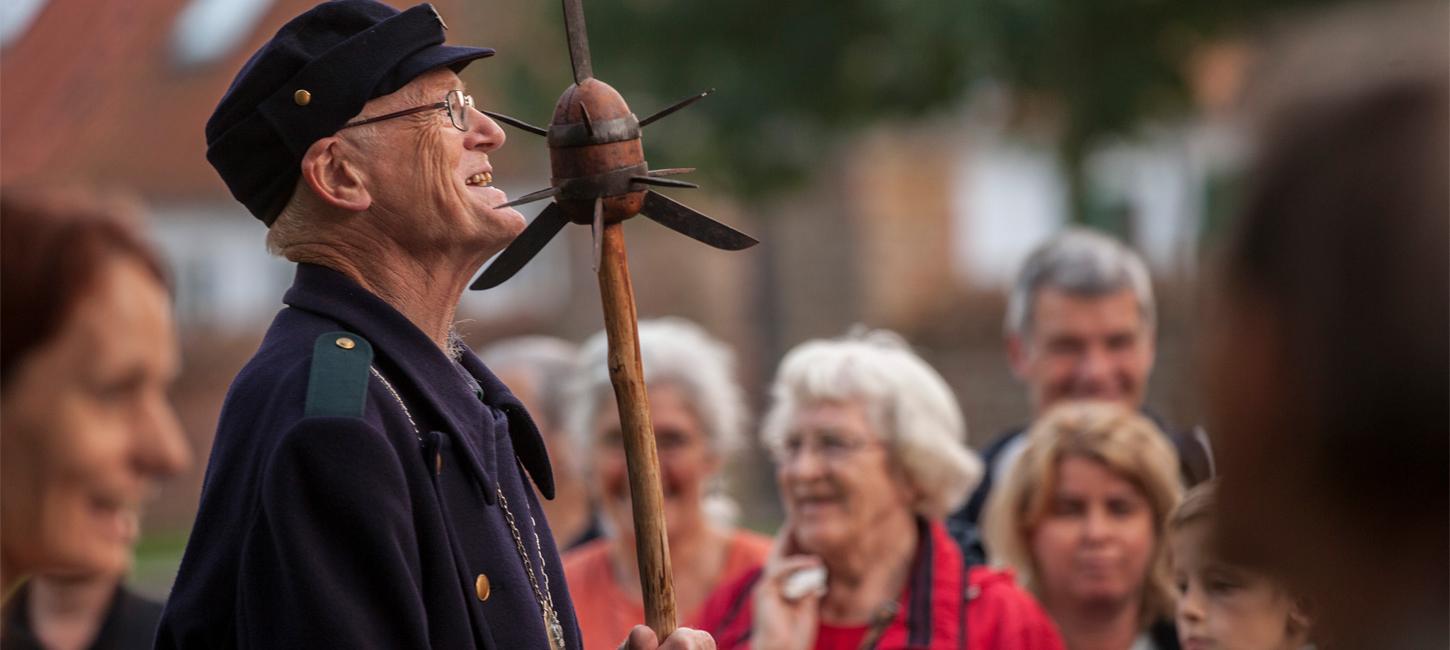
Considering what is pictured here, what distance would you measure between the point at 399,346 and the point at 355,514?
35cm

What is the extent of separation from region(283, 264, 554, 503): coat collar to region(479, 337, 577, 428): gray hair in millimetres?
3376

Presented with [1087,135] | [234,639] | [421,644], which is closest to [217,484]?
[234,639]

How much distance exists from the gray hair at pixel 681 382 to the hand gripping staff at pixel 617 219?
2687 mm

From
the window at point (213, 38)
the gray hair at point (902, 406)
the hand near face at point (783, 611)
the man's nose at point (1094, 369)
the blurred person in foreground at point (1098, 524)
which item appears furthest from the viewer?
the window at point (213, 38)

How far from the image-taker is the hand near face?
4.59 metres

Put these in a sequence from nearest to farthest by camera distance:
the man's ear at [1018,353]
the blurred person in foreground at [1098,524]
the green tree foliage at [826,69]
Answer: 1. the blurred person in foreground at [1098,524]
2. the man's ear at [1018,353]
3. the green tree foliage at [826,69]

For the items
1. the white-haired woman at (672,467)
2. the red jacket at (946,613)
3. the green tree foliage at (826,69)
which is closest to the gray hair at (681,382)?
the white-haired woman at (672,467)

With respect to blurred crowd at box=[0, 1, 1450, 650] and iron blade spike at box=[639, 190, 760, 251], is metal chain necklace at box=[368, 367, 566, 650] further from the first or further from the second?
iron blade spike at box=[639, 190, 760, 251]

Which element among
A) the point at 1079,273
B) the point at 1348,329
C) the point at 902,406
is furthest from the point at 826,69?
the point at 1348,329

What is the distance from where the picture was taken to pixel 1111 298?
569cm

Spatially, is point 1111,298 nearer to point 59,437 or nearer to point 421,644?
point 421,644

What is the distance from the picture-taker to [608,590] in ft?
17.9

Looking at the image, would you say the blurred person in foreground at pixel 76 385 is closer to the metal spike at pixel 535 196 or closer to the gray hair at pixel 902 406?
the metal spike at pixel 535 196

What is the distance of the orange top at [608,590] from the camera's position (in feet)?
17.4
